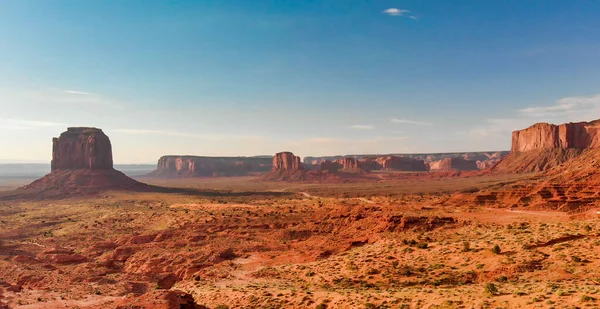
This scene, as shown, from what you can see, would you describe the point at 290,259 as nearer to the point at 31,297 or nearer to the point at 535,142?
the point at 31,297

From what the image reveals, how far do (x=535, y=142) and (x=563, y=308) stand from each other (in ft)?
555

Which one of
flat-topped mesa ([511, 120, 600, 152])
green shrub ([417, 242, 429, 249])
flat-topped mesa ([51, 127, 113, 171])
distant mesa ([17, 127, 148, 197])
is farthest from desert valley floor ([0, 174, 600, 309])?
flat-topped mesa ([511, 120, 600, 152])

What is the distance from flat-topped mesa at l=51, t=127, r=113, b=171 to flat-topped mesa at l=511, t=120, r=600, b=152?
171m

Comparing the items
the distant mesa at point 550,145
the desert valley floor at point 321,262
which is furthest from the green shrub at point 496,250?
the distant mesa at point 550,145

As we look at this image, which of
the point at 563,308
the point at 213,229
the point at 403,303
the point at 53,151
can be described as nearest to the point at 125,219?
the point at 213,229

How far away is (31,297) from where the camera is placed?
2930 centimetres

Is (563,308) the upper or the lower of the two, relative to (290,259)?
upper

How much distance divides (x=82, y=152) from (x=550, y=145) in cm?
17935

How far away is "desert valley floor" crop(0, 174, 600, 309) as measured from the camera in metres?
20.8

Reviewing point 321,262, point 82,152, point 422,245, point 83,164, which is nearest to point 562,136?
point 422,245

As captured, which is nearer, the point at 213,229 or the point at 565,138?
the point at 213,229

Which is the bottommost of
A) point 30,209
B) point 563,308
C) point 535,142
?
point 30,209

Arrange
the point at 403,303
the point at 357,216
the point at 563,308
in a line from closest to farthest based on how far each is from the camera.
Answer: the point at 563,308, the point at 403,303, the point at 357,216

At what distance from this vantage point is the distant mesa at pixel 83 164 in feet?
413
